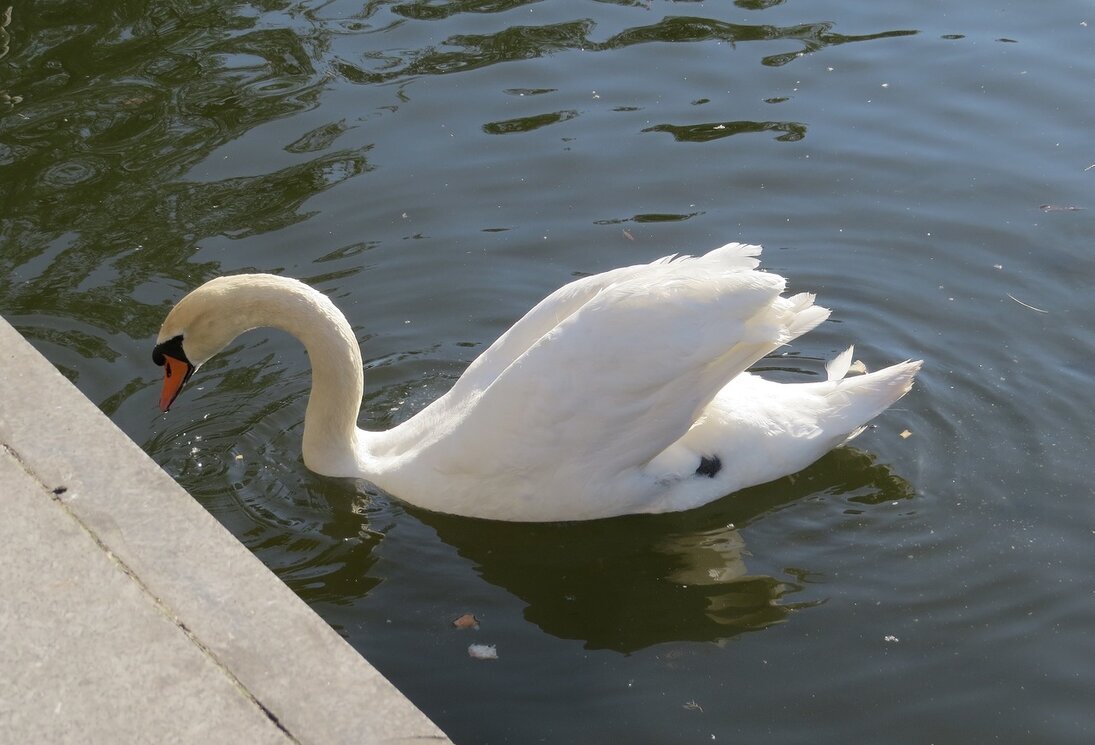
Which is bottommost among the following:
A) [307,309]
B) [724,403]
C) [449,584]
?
[449,584]

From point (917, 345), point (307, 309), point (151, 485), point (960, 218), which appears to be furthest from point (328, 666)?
point (960, 218)

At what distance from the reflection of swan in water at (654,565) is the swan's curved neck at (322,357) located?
0.45m

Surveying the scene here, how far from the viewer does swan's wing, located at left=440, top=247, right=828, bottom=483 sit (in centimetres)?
513

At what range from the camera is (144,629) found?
3.60 metres

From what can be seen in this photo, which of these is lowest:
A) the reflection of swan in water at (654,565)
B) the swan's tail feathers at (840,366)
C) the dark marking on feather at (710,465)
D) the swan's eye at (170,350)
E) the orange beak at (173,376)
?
the reflection of swan in water at (654,565)

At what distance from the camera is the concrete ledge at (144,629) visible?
3340 mm

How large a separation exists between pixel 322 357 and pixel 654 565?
1.65m

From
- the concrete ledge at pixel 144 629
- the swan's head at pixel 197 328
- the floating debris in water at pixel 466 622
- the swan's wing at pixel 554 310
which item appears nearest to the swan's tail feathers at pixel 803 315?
the swan's wing at pixel 554 310

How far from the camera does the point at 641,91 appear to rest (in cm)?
922

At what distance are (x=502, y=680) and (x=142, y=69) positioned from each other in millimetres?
6415

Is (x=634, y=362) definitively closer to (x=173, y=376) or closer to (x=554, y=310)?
(x=554, y=310)

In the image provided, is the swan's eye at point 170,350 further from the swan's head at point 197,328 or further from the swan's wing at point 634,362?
the swan's wing at point 634,362

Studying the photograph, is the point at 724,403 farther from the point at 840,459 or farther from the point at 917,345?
the point at 917,345

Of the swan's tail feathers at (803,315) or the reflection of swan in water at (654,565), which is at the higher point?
the swan's tail feathers at (803,315)
